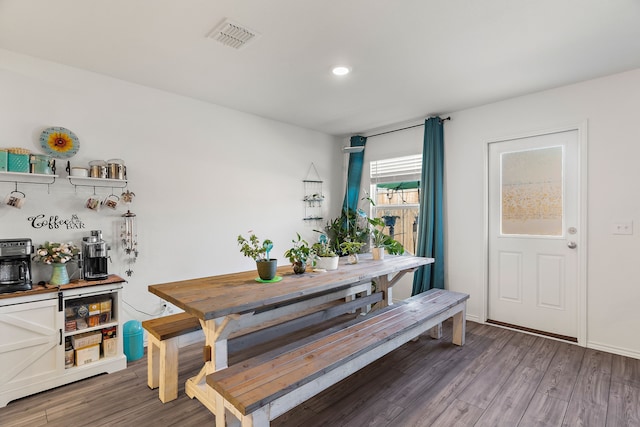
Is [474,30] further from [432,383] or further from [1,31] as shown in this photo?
[1,31]

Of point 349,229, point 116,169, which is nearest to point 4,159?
point 116,169

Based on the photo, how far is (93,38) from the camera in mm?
2281

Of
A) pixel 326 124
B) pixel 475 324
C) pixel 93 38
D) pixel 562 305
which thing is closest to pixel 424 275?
pixel 475 324

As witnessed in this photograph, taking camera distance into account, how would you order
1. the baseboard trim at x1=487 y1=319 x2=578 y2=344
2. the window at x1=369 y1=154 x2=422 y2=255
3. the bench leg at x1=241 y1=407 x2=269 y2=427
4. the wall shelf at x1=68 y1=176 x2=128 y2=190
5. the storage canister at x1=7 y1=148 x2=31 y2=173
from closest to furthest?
the bench leg at x1=241 y1=407 x2=269 y2=427 < the storage canister at x1=7 y1=148 x2=31 y2=173 < the wall shelf at x1=68 y1=176 x2=128 y2=190 < the baseboard trim at x1=487 y1=319 x2=578 y2=344 < the window at x1=369 y1=154 x2=422 y2=255

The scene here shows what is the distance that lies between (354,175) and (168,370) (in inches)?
139

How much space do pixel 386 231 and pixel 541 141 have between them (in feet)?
7.05

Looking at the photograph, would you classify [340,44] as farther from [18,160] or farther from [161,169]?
[18,160]

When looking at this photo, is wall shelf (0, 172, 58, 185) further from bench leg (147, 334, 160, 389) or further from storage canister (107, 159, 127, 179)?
bench leg (147, 334, 160, 389)

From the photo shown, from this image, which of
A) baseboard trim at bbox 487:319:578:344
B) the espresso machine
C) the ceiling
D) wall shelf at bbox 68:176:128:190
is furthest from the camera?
baseboard trim at bbox 487:319:578:344

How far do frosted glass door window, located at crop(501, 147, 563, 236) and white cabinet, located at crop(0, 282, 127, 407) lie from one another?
12.9ft

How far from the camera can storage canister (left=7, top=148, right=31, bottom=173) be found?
2.34 metres

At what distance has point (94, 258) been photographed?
261 centimetres

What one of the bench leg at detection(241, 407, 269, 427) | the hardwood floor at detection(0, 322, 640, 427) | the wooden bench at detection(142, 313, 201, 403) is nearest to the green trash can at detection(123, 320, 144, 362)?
the hardwood floor at detection(0, 322, 640, 427)

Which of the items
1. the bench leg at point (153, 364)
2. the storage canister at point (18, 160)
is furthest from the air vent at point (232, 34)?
the bench leg at point (153, 364)
